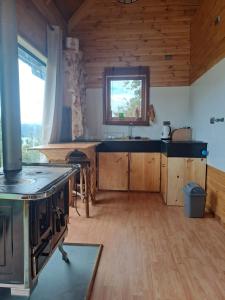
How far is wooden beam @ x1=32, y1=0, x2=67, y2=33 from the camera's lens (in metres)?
3.34

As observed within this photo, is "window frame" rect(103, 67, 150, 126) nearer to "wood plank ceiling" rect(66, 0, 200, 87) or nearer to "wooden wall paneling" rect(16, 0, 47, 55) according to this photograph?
"wood plank ceiling" rect(66, 0, 200, 87)

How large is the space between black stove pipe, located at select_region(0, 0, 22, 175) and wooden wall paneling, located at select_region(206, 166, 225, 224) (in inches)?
90.7

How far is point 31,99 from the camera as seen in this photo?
11.0ft

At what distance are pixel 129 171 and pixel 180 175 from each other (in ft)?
3.37

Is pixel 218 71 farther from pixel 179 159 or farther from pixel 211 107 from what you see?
pixel 179 159

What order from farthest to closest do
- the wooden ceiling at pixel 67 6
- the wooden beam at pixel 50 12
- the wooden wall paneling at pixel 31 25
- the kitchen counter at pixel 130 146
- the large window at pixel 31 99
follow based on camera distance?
1. the kitchen counter at pixel 130 146
2. the wooden ceiling at pixel 67 6
3. the wooden beam at pixel 50 12
4. the large window at pixel 31 99
5. the wooden wall paneling at pixel 31 25

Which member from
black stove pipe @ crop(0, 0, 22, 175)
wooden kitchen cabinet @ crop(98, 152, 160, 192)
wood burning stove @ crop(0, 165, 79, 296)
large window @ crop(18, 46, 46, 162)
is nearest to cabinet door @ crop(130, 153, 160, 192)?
wooden kitchen cabinet @ crop(98, 152, 160, 192)

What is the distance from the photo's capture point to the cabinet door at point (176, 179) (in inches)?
145

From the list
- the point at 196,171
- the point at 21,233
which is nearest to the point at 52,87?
the point at 196,171

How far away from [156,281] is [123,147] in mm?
2720

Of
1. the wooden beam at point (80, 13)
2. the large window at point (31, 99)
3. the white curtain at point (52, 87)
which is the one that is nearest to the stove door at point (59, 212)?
the large window at point (31, 99)

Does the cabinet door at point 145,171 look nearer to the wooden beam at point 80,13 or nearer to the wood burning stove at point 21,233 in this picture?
the wooden beam at point 80,13

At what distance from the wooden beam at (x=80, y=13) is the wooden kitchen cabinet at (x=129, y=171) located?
2.39 metres

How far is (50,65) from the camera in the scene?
3664 mm
